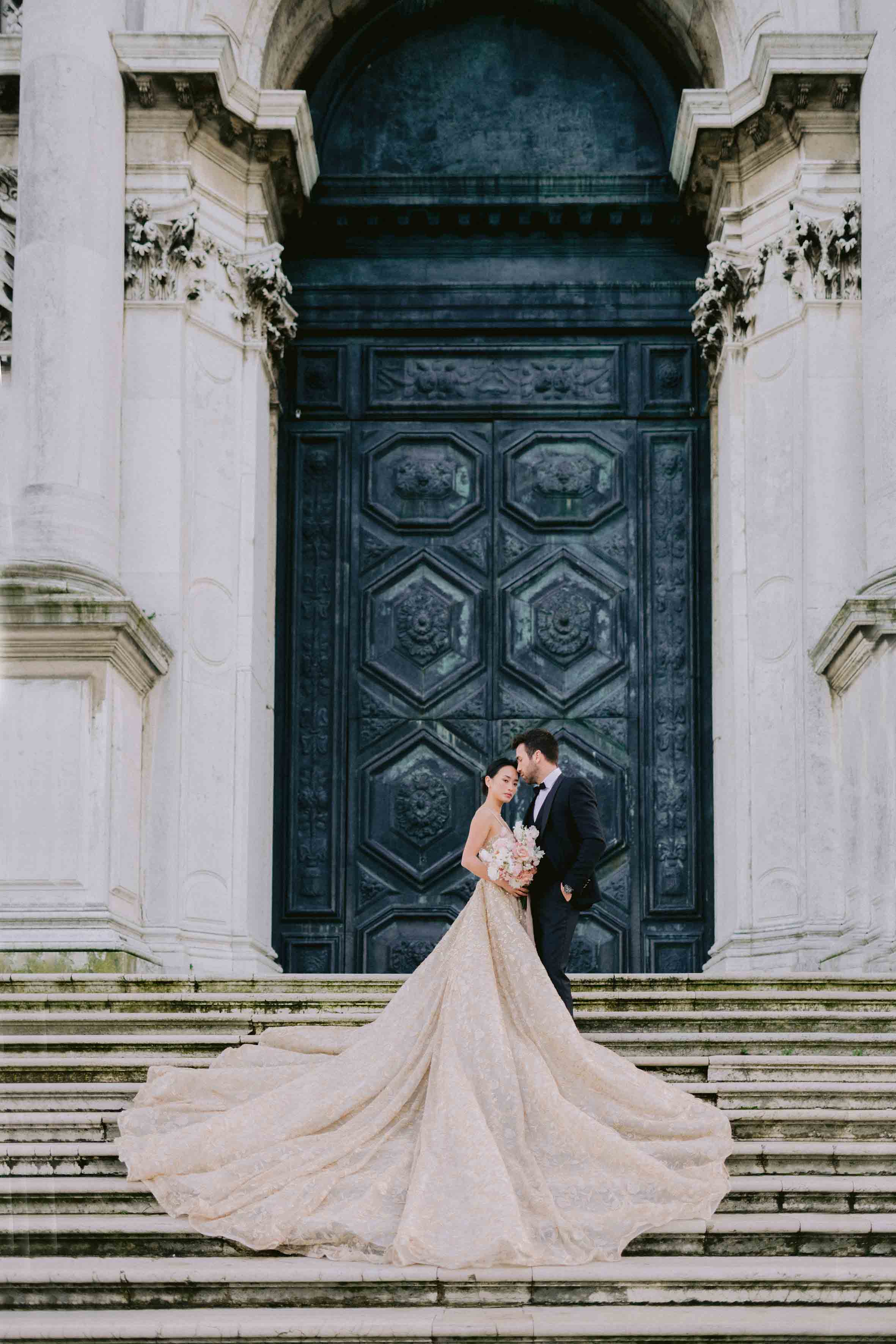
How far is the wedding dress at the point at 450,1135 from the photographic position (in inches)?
303

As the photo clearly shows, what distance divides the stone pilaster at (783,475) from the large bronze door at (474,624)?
1.97ft

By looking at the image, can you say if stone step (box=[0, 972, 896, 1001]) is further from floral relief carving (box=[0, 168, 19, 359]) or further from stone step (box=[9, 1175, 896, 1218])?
floral relief carving (box=[0, 168, 19, 359])

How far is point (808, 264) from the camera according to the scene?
563 inches

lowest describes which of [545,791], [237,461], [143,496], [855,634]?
[545,791]

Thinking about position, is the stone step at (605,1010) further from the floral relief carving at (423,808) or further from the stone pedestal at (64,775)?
the floral relief carving at (423,808)

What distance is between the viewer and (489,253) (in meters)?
16.0

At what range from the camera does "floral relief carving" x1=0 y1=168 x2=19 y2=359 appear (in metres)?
14.3

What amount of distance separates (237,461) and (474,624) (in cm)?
222

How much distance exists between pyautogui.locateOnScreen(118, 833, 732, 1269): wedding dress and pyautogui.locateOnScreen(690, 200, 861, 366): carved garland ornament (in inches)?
264

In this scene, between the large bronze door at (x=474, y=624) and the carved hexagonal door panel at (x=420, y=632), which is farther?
the carved hexagonal door panel at (x=420, y=632)

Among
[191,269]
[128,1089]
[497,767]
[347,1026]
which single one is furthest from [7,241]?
[128,1089]

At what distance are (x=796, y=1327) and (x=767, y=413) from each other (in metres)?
8.67

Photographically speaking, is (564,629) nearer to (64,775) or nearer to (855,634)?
(855,634)

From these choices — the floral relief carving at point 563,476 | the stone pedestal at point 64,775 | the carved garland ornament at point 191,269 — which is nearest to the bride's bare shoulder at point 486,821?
the stone pedestal at point 64,775
